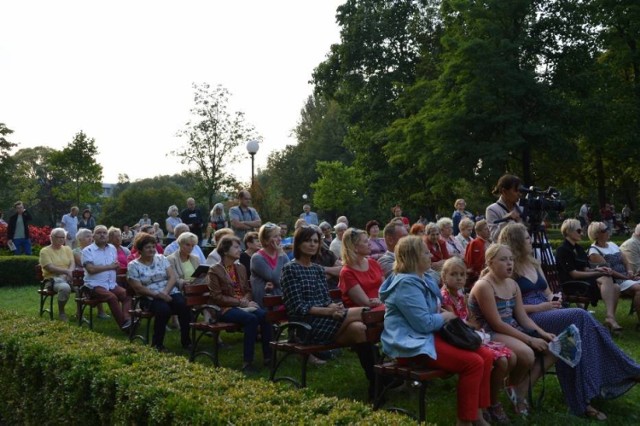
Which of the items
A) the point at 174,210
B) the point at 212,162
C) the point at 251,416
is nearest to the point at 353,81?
the point at 212,162

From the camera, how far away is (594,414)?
551 cm

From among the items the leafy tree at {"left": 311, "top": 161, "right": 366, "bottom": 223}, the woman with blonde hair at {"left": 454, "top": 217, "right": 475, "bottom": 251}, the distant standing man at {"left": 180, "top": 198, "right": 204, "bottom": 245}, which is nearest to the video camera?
the woman with blonde hair at {"left": 454, "top": 217, "right": 475, "bottom": 251}

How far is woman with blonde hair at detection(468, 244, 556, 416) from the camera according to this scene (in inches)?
218

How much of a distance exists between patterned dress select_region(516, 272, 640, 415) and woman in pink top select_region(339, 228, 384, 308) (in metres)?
1.88

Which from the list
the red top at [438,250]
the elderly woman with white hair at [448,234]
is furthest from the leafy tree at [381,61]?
the red top at [438,250]

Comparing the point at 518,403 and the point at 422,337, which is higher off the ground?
the point at 422,337

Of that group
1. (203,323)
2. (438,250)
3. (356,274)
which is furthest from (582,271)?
(203,323)

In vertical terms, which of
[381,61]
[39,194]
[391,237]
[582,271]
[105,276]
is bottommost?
[105,276]

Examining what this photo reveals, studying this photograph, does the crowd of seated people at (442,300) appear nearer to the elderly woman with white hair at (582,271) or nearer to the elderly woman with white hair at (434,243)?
the elderly woman with white hair at (582,271)

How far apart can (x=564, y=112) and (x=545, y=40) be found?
3427mm

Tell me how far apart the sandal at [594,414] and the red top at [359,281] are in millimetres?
2158

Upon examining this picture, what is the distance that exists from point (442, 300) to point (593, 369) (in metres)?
1.33

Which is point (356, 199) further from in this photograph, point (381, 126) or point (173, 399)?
point (173, 399)

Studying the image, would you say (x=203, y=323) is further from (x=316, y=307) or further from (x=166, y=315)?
(x=316, y=307)
